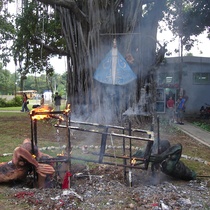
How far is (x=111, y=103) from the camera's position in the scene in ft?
33.1

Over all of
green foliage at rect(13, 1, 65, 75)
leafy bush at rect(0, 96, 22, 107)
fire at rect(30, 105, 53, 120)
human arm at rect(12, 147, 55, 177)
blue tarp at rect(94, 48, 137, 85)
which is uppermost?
green foliage at rect(13, 1, 65, 75)

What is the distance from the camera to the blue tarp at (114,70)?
30.6 feet

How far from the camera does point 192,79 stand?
19.0 meters

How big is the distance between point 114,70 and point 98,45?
1.00 metres

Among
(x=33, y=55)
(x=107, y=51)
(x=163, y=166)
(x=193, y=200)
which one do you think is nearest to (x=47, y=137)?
(x=107, y=51)

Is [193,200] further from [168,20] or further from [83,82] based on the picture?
[168,20]

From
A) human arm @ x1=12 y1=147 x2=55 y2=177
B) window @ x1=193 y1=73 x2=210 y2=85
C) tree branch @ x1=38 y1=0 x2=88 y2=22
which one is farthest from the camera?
window @ x1=193 y1=73 x2=210 y2=85

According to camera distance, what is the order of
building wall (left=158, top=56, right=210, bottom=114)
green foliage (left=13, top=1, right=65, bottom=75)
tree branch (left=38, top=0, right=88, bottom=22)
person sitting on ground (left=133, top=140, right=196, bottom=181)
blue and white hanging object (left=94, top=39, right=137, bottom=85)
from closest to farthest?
person sitting on ground (left=133, top=140, right=196, bottom=181), tree branch (left=38, top=0, right=88, bottom=22), blue and white hanging object (left=94, top=39, right=137, bottom=85), green foliage (left=13, top=1, right=65, bottom=75), building wall (left=158, top=56, right=210, bottom=114)

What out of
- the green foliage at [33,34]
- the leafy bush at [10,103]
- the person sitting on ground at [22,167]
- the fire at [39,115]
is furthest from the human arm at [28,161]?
the leafy bush at [10,103]

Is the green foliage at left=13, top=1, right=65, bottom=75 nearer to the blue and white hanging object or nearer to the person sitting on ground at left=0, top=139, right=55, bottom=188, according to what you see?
the blue and white hanging object

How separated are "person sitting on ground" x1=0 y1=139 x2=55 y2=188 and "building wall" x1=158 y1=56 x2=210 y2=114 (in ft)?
50.2

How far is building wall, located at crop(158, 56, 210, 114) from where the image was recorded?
18734 mm

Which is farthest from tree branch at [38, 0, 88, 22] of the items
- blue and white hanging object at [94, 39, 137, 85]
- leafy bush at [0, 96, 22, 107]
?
leafy bush at [0, 96, 22, 107]

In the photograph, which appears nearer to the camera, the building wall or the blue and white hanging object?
the blue and white hanging object
